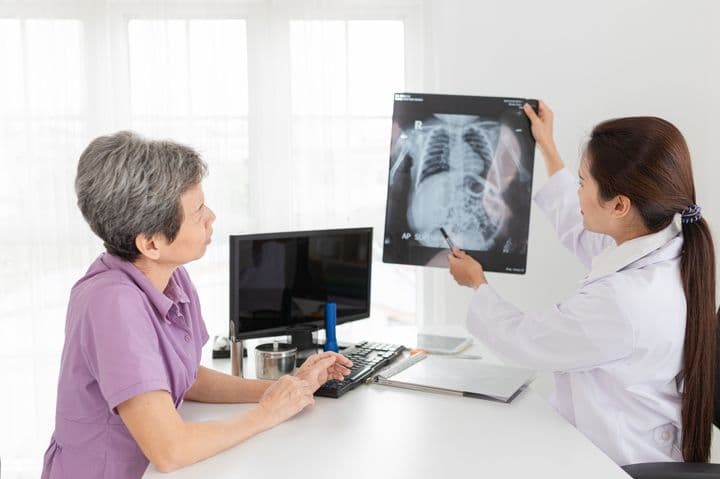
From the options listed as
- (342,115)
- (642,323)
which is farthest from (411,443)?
(342,115)

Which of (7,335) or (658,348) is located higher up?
(658,348)

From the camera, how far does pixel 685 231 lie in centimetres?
161

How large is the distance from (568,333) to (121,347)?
95 centimetres

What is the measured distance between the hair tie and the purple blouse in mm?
1175

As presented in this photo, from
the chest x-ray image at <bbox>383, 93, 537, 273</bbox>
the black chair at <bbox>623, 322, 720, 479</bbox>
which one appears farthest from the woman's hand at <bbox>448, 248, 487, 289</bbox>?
the black chair at <bbox>623, 322, 720, 479</bbox>

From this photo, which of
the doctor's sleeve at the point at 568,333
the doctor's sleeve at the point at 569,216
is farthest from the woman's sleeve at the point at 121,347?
the doctor's sleeve at the point at 569,216

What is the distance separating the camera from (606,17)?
2953 millimetres

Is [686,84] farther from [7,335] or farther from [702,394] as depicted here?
[7,335]

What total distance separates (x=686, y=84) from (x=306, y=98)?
5.40 ft

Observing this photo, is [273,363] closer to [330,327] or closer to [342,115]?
[330,327]

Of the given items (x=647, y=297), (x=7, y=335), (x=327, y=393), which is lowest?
(x=7, y=335)

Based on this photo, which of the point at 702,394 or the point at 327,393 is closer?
the point at 702,394

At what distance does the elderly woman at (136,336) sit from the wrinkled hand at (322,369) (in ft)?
0.23

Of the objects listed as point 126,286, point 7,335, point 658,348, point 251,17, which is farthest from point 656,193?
point 7,335
